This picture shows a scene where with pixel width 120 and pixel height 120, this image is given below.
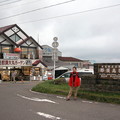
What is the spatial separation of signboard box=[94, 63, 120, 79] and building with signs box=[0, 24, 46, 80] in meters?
19.6

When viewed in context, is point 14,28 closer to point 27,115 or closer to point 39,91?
point 39,91

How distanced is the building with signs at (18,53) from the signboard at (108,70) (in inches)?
772

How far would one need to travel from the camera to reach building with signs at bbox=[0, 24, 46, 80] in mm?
27319

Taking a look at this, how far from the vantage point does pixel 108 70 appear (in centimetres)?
974

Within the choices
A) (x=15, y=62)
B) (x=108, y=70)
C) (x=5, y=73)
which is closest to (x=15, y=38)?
(x=15, y=62)

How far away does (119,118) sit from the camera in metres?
5.98

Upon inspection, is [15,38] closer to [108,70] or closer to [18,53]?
[18,53]

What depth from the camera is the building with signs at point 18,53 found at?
27319 mm

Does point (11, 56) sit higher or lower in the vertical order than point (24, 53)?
lower

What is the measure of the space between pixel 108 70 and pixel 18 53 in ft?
71.3

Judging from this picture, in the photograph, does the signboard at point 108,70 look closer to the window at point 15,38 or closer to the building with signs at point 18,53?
the building with signs at point 18,53

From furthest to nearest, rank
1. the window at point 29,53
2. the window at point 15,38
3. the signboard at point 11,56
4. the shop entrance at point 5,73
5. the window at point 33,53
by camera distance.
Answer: the window at point 33,53 → the window at point 29,53 → the window at point 15,38 → the shop entrance at point 5,73 → the signboard at point 11,56

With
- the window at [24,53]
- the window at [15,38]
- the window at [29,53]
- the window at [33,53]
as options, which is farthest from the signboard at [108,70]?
the window at [33,53]

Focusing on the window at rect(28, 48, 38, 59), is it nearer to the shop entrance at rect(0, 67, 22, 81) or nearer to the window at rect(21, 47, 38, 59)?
Result: the window at rect(21, 47, 38, 59)
